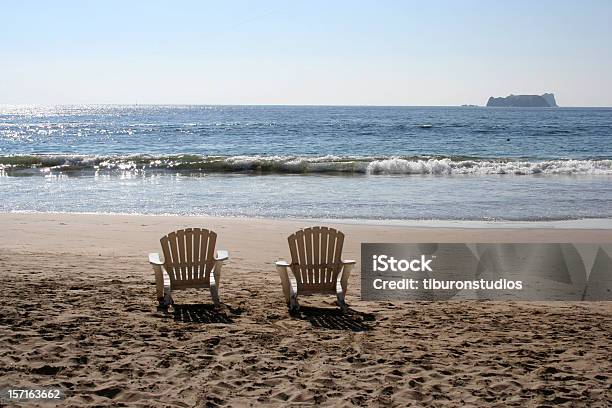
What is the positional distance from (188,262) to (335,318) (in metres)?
1.64

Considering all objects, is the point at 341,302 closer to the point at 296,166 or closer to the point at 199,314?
the point at 199,314

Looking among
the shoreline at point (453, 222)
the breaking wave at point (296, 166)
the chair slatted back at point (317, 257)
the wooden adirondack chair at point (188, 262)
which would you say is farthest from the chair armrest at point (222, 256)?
the breaking wave at point (296, 166)

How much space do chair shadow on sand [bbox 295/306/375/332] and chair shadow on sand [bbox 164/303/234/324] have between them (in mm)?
713

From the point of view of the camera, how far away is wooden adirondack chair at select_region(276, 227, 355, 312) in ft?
23.0

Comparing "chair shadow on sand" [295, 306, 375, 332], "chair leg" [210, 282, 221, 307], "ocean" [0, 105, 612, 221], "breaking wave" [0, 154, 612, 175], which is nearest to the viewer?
"chair shadow on sand" [295, 306, 375, 332]

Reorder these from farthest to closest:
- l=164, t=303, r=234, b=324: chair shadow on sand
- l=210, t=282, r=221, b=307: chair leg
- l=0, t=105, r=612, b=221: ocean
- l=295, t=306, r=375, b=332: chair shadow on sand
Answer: l=0, t=105, r=612, b=221: ocean → l=210, t=282, r=221, b=307: chair leg → l=164, t=303, r=234, b=324: chair shadow on sand → l=295, t=306, r=375, b=332: chair shadow on sand

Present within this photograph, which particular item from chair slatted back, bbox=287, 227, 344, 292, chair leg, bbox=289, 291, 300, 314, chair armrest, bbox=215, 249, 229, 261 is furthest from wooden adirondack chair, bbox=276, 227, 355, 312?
chair armrest, bbox=215, 249, 229, 261

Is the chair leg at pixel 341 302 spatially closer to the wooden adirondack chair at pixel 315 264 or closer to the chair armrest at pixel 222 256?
the wooden adirondack chair at pixel 315 264

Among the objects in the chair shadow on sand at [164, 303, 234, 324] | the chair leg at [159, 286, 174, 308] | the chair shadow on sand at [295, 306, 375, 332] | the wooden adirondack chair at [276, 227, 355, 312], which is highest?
the wooden adirondack chair at [276, 227, 355, 312]

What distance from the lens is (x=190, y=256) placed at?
23.5 feet

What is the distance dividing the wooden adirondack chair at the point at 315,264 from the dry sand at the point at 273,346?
0.22m

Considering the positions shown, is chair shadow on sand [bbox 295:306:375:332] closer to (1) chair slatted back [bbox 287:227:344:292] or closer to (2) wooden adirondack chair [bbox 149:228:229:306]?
(1) chair slatted back [bbox 287:227:344:292]

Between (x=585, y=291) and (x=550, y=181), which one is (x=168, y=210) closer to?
(x=585, y=291)

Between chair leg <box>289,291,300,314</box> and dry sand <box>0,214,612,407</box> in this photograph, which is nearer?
dry sand <box>0,214,612,407</box>
